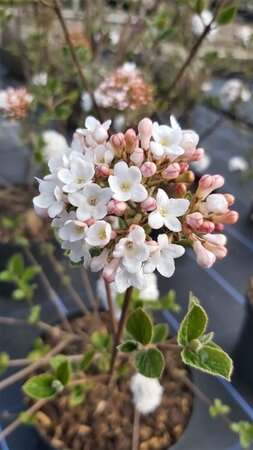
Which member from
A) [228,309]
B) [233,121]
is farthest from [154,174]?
[233,121]

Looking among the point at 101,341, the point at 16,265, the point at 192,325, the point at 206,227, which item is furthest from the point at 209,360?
the point at 16,265

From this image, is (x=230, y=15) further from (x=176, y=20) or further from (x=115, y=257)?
(x=176, y=20)

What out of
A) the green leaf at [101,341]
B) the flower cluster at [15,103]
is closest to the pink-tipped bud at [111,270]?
the green leaf at [101,341]

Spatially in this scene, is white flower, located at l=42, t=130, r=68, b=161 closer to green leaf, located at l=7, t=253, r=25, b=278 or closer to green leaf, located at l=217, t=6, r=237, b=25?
green leaf, located at l=7, t=253, r=25, b=278

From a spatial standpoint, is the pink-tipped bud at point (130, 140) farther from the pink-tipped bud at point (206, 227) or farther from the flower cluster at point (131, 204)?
the pink-tipped bud at point (206, 227)

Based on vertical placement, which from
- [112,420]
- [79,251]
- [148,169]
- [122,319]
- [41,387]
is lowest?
[112,420]

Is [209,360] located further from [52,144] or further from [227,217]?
[52,144]
